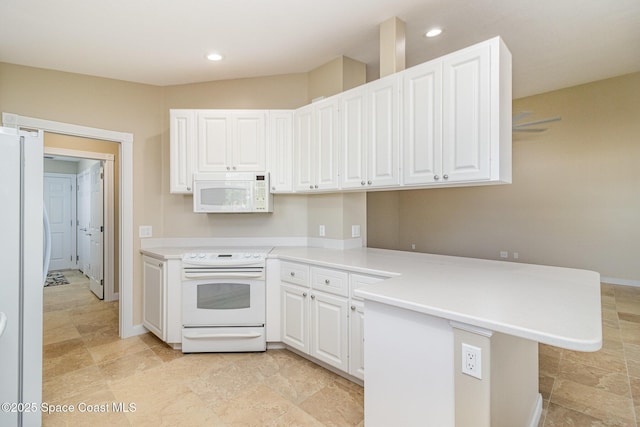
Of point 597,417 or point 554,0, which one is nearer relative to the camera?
point 597,417

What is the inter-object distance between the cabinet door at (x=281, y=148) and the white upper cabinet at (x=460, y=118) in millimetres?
1309

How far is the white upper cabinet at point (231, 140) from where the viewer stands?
10.3 feet

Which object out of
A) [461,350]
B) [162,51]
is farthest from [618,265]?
[162,51]

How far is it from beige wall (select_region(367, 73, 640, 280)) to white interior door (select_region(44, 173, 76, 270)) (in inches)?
257

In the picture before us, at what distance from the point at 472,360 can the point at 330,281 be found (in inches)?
49.9

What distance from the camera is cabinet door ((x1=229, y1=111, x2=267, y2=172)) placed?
3.15m

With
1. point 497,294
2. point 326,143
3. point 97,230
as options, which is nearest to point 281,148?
point 326,143

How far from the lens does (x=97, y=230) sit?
4801 millimetres

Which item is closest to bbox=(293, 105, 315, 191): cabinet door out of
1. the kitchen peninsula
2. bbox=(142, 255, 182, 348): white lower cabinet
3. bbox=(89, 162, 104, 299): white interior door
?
the kitchen peninsula

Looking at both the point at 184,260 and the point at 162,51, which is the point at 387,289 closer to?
the point at 184,260

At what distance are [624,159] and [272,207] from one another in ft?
17.8

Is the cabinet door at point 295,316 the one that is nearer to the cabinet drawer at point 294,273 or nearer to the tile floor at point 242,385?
the cabinet drawer at point 294,273

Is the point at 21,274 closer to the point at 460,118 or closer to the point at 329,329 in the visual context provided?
the point at 329,329

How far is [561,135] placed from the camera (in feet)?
17.0
